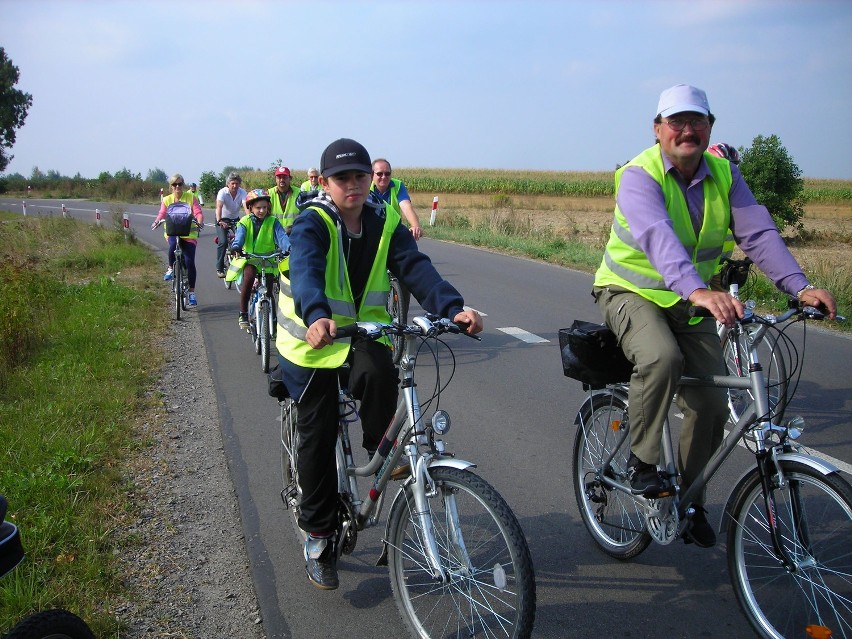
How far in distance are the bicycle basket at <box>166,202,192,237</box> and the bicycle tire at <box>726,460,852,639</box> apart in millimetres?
10141

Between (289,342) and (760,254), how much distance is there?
2.24 metres

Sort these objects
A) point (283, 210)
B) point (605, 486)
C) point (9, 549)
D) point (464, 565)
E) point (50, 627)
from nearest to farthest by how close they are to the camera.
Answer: point (9, 549)
point (50, 627)
point (464, 565)
point (605, 486)
point (283, 210)

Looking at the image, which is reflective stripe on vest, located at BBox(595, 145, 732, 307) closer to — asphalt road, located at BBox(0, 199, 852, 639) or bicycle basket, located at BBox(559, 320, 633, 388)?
bicycle basket, located at BBox(559, 320, 633, 388)

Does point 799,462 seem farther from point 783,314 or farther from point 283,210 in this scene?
point 283,210

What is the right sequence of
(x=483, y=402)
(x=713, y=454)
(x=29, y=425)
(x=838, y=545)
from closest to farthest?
(x=838, y=545) < (x=713, y=454) < (x=29, y=425) < (x=483, y=402)

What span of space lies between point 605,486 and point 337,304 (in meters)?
1.80

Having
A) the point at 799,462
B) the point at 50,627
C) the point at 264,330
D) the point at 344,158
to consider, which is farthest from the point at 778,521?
the point at 264,330

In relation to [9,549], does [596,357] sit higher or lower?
higher

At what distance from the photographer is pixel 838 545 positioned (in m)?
2.95

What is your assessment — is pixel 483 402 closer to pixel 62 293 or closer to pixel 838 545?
pixel 838 545

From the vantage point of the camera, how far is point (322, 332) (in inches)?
119

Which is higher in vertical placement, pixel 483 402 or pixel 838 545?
pixel 838 545

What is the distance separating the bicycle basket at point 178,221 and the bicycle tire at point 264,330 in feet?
12.4

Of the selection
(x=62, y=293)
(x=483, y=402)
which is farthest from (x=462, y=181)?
(x=483, y=402)
